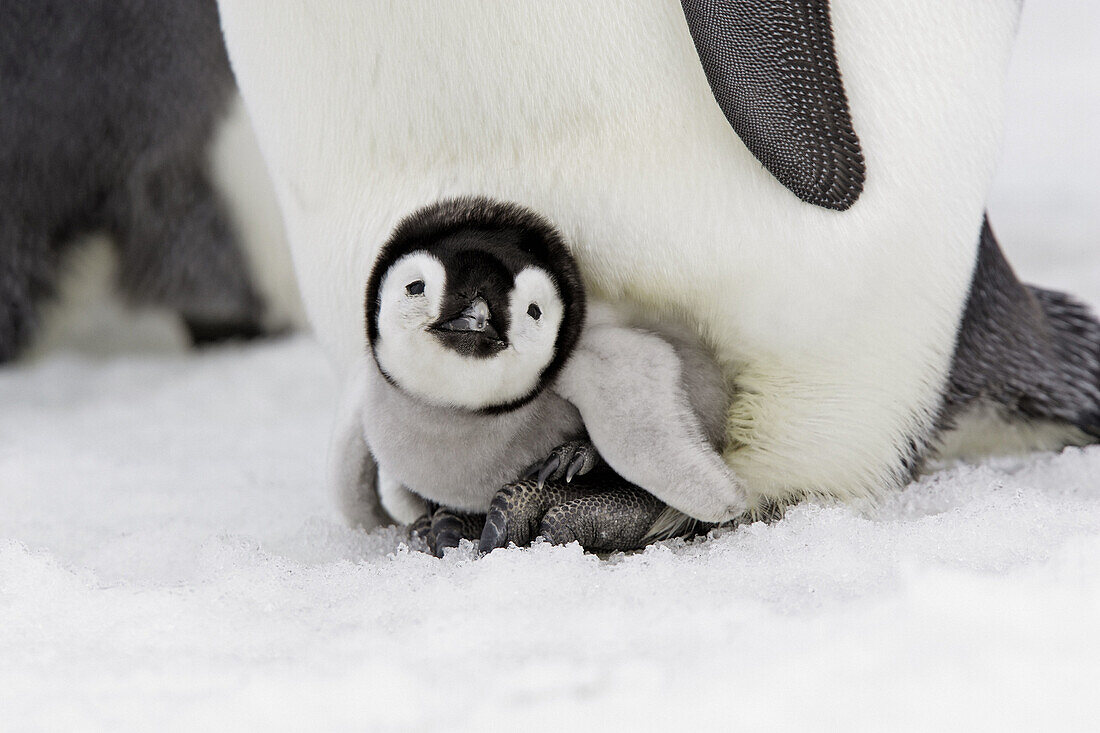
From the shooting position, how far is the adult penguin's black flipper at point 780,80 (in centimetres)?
87

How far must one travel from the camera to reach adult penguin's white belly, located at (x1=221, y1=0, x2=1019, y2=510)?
93 centimetres

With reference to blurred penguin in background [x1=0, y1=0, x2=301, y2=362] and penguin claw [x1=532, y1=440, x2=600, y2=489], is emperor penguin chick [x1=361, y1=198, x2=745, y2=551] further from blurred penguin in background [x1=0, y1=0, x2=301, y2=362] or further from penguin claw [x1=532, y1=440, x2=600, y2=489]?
blurred penguin in background [x1=0, y1=0, x2=301, y2=362]

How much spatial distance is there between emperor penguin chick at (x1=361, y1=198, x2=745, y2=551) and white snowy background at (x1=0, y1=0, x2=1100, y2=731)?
0.20 ft

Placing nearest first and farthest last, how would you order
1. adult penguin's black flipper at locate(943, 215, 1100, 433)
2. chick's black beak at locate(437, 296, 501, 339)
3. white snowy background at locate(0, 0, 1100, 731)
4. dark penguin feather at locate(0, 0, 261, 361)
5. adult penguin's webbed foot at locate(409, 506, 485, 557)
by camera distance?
white snowy background at locate(0, 0, 1100, 731), chick's black beak at locate(437, 296, 501, 339), adult penguin's webbed foot at locate(409, 506, 485, 557), adult penguin's black flipper at locate(943, 215, 1100, 433), dark penguin feather at locate(0, 0, 261, 361)

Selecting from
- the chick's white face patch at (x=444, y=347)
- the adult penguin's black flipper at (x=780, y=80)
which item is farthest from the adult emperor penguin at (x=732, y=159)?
the chick's white face patch at (x=444, y=347)

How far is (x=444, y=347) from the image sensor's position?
857 millimetres

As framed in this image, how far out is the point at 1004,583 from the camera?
71cm

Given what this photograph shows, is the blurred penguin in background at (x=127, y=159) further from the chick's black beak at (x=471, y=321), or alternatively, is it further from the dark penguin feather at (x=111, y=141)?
the chick's black beak at (x=471, y=321)

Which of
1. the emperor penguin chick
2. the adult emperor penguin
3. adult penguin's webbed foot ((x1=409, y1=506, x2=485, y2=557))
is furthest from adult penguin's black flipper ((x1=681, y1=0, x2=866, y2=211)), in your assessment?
adult penguin's webbed foot ((x1=409, y1=506, x2=485, y2=557))

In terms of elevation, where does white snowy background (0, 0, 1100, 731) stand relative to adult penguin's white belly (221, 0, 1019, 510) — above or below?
below

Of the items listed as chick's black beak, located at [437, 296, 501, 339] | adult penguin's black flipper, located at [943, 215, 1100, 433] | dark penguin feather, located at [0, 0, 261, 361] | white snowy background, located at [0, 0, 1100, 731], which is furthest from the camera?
dark penguin feather, located at [0, 0, 261, 361]

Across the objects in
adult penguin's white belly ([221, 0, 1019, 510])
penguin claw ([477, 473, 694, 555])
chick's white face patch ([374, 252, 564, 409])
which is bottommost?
penguin claw ([477, 473, 694, 555])

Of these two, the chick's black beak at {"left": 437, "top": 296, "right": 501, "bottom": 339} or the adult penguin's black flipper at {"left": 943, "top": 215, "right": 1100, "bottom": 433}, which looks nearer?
the chick's black beak at {"left": 437, "top": 296, "right": 501, "bottom": 339}

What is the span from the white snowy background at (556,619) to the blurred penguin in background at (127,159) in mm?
735
